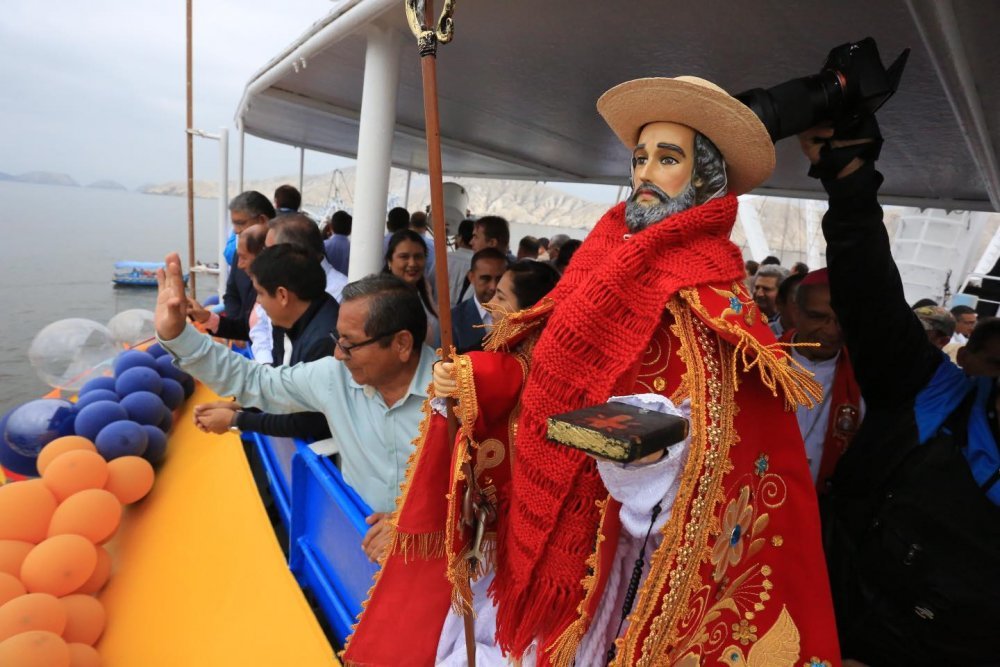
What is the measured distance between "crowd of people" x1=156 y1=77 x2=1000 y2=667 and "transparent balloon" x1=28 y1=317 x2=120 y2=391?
14.5 ft

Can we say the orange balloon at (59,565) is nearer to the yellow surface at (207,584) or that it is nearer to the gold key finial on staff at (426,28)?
the yellow surface at (207,584)

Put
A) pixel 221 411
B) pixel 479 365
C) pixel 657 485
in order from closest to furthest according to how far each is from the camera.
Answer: pixel 657 485
pixel 479 365
pixel 221 411

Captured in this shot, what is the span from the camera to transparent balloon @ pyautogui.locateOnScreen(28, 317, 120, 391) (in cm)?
470

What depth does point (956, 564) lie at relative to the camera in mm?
1339

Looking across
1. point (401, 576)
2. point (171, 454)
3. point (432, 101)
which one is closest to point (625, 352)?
point (432, 101)

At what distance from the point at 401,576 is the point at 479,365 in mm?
716

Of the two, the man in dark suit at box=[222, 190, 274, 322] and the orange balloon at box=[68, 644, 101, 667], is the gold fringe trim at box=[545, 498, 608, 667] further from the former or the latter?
the man in dark suit at box=[222, 190, 274, 322]

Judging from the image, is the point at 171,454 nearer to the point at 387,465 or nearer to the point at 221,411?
the point at 221,411

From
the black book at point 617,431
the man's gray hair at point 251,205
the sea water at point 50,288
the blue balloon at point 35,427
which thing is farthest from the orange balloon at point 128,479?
the sea water at point 50,288

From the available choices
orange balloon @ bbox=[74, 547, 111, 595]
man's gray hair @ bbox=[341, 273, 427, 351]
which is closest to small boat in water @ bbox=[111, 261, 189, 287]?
orange balloon @ bbox=[74, 547, 111, 595]

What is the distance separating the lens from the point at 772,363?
1062mm

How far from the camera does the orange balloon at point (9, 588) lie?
2264 mm

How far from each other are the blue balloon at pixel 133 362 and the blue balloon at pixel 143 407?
1.47 feet

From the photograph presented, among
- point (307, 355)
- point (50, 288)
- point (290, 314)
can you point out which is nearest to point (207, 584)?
point (307, 355)
